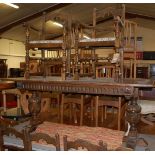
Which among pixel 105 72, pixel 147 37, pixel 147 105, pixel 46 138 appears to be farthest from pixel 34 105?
pixel 147 37

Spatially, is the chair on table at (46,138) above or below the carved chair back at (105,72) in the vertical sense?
below

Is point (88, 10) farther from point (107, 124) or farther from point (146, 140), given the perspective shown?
point (146, 140)

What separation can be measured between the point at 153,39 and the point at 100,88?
846 cm

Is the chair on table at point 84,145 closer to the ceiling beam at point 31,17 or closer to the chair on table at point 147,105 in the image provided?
Answer: the chair on table at point 147,105

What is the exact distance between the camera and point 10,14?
20.7 feet

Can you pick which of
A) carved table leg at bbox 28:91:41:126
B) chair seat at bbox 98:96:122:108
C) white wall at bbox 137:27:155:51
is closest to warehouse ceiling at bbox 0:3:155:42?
white wall at bbox 137:27:155:51

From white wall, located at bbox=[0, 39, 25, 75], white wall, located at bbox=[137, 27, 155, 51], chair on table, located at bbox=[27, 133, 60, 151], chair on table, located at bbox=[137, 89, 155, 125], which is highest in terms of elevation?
white wall, located at bbox=[137, 27, 155, 51]

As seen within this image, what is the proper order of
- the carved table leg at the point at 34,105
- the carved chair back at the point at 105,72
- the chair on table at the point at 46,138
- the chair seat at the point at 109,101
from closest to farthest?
the chair on table at the point at 46,138 → the carved table leg at the point at 34,105 → the chair seat at the point at 109,101 → the carved chair back at the point at 105,72

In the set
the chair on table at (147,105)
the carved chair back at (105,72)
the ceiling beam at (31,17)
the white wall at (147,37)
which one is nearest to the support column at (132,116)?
the chair on table at (147,105)

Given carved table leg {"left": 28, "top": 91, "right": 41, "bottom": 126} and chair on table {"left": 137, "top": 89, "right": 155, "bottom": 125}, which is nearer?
carved table leg {"left": 28, "top": 91, "right": 41, "bottom": 126}

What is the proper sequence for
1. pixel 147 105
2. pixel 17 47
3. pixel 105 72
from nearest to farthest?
pixel 147 105, pixel 105 72, pixel 17 47

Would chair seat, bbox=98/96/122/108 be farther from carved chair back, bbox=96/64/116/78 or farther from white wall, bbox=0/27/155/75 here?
white wall, bbox=0/27/155/75

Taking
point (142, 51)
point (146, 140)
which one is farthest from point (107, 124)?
point (142, 51)

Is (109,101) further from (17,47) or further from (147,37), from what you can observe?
(147,37)
